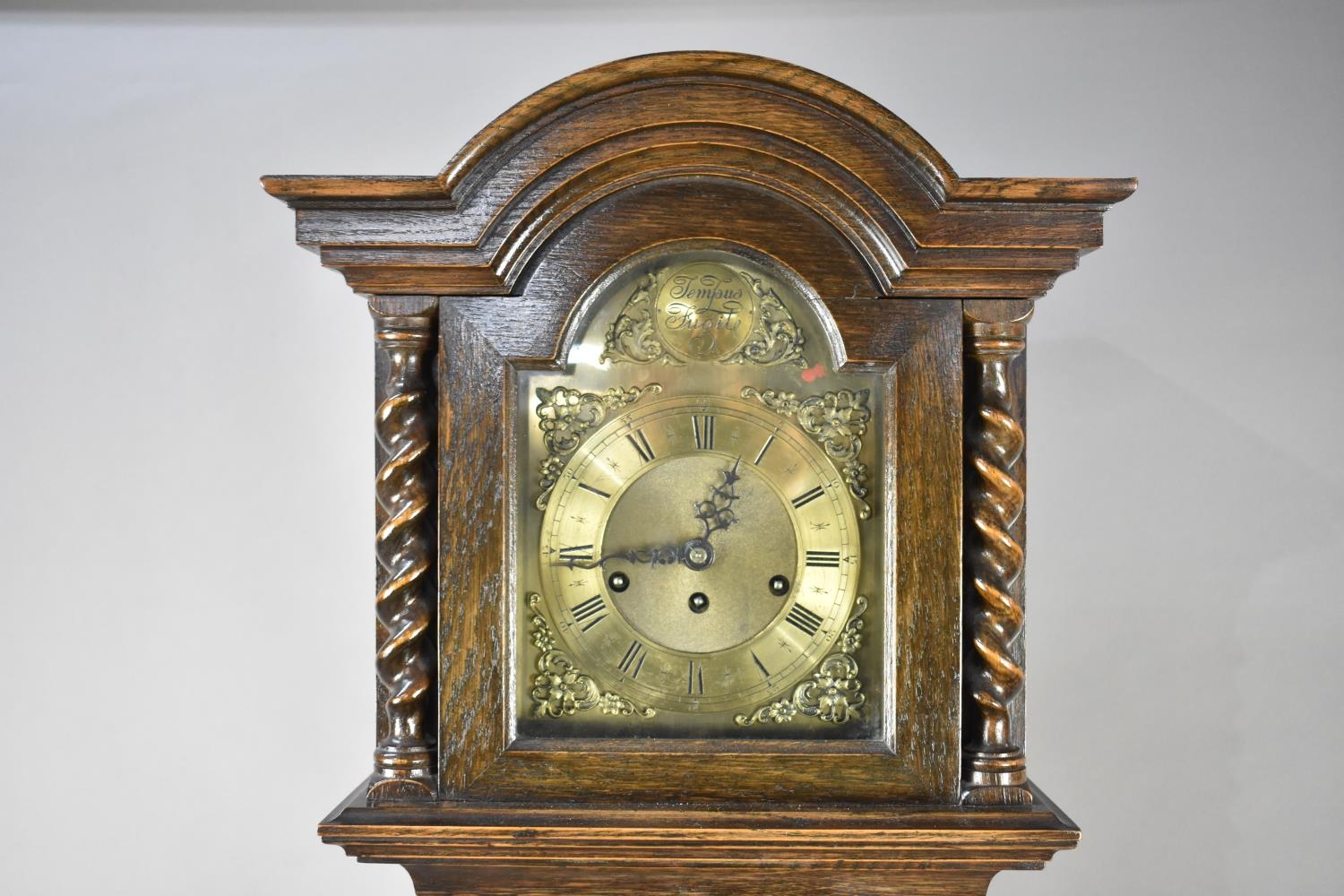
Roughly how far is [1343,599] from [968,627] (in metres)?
1.22

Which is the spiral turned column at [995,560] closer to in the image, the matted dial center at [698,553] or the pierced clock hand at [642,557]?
the matted dial center at [698,553]

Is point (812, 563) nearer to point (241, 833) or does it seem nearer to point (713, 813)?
point (713, 813)

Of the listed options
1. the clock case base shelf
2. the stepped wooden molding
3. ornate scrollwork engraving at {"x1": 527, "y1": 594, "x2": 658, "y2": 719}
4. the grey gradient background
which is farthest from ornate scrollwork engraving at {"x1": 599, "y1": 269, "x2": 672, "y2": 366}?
the grey gradient background

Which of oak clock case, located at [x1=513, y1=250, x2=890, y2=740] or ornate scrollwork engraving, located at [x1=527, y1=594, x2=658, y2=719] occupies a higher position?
oak clock case, located at [x1=513, y1=250, x2=890, y2=740]

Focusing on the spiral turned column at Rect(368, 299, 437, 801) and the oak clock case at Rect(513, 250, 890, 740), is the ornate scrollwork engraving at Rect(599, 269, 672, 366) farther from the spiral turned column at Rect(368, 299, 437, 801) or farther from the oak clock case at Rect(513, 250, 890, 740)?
the spiral turned column at Rect(368, 299, 437, 801)

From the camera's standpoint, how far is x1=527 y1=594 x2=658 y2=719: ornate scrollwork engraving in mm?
1781

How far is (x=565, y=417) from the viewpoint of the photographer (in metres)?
1.79

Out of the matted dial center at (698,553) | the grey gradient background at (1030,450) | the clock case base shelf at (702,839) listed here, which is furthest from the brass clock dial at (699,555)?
the grey gradient background at (1030,450)

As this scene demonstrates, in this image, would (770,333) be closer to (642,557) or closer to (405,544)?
(642,557)

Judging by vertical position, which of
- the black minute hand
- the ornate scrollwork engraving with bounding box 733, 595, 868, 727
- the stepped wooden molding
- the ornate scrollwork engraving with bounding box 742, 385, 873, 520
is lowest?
the ornate scrollwork engraving with bounding box 733, 595, 868, 727

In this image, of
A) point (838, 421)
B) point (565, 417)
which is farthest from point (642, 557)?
point (838, 421)

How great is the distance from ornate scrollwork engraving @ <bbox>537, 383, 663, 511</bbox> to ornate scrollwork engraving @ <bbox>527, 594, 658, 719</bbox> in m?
0.16

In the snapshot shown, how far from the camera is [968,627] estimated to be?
5.88 ft

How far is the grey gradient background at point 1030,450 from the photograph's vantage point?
103 inches
